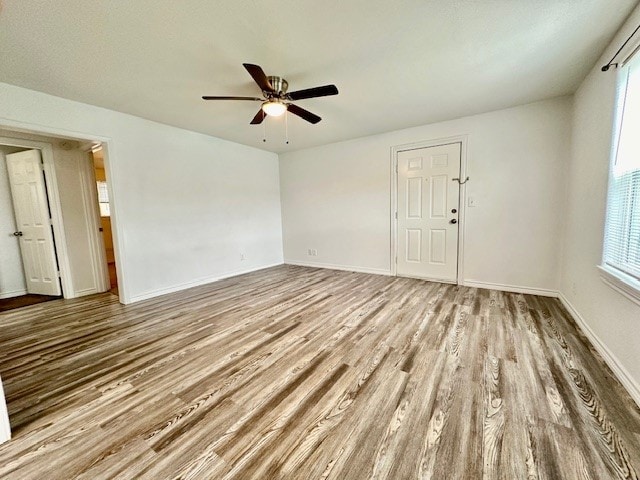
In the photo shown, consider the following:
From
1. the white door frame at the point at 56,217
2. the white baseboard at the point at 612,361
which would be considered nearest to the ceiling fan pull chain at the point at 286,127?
the white door frame at the point at 56,217

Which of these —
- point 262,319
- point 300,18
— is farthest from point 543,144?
point 262,319

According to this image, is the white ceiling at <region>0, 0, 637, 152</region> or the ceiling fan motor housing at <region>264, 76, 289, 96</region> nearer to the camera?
the white ceiling at <region>0, 0, 637, 152</region>

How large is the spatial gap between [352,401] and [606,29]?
3.23 metres

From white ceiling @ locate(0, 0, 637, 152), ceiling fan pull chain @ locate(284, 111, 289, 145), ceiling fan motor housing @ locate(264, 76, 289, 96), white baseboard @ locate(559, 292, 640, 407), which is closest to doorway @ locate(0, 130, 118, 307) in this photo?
white ceiling @ locate(0, 0, 637, 152)

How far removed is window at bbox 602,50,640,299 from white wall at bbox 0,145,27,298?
713 cm

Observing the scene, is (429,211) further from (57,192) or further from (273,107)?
(57,192)

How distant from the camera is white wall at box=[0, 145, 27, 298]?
12.5 feet

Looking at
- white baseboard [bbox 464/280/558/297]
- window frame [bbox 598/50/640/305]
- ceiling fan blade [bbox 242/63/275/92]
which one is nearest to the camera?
window frame [bbox 598/50/640/305]

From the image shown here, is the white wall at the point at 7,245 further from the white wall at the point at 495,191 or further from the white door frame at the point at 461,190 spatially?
the white door frame at the point at 461,190

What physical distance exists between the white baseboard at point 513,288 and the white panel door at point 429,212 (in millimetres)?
252

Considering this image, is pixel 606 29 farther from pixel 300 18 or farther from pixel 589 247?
pixel 300 18

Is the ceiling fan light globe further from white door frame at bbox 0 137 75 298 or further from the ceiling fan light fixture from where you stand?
white door frame at bbox 0 137 75 298

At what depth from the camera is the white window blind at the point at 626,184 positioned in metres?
1.66

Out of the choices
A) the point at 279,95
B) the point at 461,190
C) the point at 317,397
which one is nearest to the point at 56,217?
the point at 279,95
